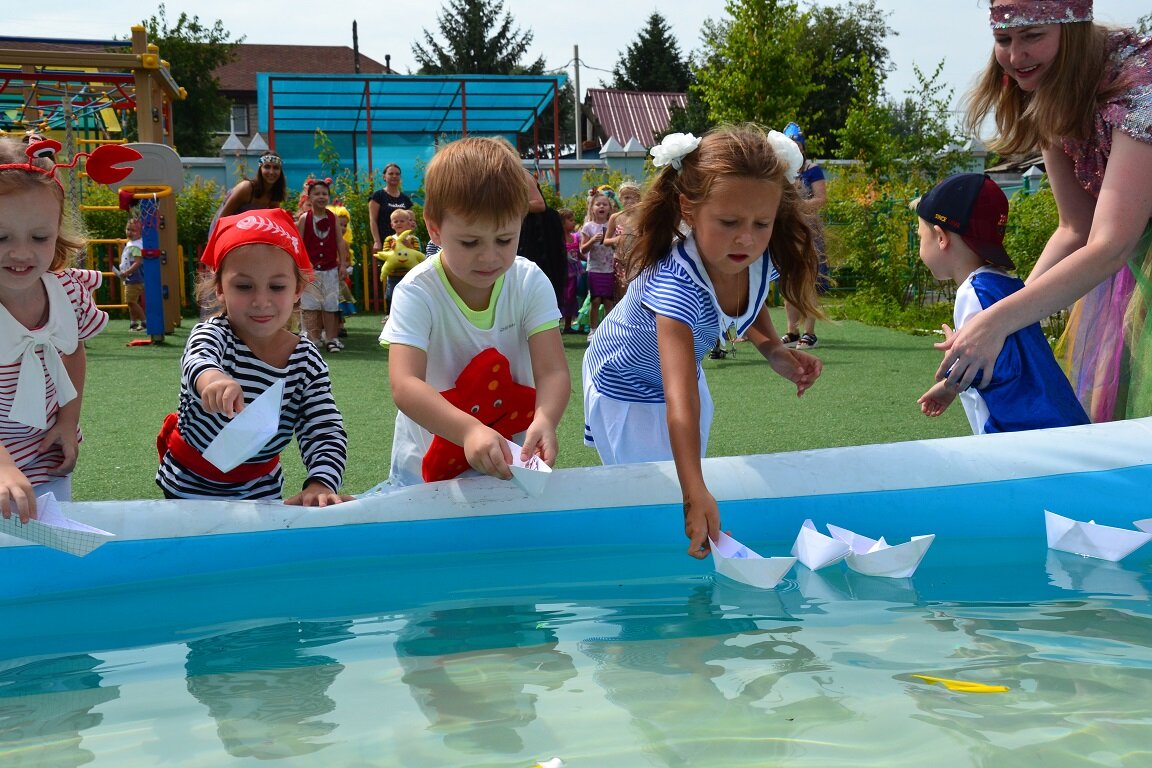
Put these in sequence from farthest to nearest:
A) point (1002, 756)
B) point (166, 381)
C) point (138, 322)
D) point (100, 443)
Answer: point (138, 322), point (166, 381), point (100, 443), point (1002, 756)

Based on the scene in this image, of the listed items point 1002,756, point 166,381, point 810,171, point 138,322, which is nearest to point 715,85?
point 810,171

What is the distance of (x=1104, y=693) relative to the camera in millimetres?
1960

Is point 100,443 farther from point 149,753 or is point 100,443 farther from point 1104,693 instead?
point 1104,693

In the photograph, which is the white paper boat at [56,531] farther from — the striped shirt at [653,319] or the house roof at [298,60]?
the house roof at [298,60]

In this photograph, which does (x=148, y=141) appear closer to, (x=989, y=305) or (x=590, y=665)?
(x=989, y=305)

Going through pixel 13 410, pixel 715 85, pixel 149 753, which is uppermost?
pixel 715 85

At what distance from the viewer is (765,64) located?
16797 mm

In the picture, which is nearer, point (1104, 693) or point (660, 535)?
point (1104, 693)

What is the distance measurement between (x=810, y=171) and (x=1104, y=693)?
8192 millimetres

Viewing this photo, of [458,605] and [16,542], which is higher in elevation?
[16,542]

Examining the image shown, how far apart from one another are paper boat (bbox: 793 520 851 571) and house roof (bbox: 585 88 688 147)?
50.9m

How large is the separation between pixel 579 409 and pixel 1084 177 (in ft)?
11.9

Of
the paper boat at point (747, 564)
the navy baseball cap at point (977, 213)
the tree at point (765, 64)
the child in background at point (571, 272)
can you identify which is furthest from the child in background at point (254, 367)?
the tree at point (765, 64)

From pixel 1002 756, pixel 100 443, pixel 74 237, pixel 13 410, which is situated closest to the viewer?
pixel 1002 756
